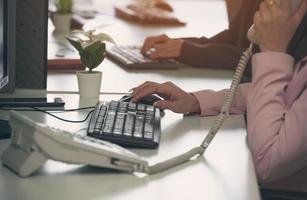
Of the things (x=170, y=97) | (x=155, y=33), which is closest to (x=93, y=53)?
(x=170, y=97)

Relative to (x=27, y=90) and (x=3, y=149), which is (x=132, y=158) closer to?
(x=3, y=149)

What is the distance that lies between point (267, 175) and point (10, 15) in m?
0.64

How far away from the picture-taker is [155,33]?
10.1 ft

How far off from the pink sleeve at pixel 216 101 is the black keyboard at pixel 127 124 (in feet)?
0.49

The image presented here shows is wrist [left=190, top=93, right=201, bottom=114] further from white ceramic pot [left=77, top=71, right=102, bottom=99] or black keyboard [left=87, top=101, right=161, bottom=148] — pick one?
white ceramic pot [left=77, top=71, right=102, bottom=99]

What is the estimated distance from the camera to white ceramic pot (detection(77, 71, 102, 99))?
177 cm

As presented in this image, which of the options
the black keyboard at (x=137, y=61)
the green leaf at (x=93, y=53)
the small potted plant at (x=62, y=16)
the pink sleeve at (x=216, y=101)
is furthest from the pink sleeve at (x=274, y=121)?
the small potted plant at (x=62, y=16)

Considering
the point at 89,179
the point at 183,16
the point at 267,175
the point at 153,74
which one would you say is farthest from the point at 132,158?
the point at 183,16

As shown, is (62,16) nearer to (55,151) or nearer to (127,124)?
Result: (127,124)

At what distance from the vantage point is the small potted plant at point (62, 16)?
9.70ft

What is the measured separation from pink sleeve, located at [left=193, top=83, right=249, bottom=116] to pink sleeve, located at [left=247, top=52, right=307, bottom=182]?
18 cm

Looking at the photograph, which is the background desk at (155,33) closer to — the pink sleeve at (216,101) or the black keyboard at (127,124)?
the pink sleeve at (216,101)

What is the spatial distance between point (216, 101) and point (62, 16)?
142 centimetres

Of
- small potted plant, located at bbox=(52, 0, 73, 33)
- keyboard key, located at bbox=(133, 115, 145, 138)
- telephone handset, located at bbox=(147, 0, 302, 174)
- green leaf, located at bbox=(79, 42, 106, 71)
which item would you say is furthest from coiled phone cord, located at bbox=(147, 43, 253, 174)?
small potted plant, located at bbox=(52, 0, 73, 33)
